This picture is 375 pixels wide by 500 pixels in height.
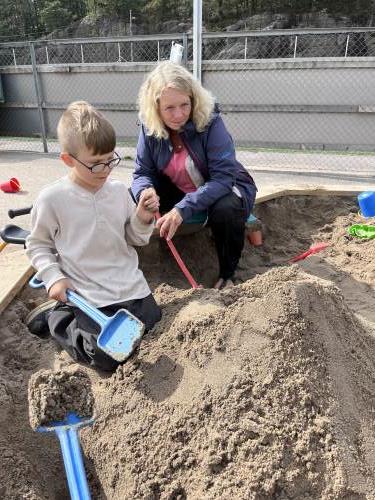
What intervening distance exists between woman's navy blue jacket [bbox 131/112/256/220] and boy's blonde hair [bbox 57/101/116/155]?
0.64 m

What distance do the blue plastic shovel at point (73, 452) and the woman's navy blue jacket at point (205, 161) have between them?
1.20 meters

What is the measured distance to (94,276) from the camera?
2.04 meters

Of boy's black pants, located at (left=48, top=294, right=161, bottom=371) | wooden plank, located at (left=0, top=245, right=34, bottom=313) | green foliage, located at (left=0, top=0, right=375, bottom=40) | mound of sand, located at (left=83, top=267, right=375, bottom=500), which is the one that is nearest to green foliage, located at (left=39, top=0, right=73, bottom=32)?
green foliage, located at (left=0, top=0, right=375, bottom=40)

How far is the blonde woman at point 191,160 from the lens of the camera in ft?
7.93

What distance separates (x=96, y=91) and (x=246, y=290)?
10312 mm

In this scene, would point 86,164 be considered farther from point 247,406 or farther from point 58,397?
point 247,406

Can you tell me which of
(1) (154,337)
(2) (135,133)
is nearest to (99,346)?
(1) (154,337)

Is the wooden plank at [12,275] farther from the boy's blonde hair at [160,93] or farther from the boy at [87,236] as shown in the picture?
the boy's blonde hair at [160,93]

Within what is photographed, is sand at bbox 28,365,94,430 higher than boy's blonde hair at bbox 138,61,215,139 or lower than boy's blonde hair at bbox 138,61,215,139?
lower

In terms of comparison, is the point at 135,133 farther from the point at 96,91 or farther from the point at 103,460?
the point at 103,460

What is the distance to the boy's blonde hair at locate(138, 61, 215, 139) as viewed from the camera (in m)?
2.40

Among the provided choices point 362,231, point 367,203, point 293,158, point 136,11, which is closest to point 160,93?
point 362,231

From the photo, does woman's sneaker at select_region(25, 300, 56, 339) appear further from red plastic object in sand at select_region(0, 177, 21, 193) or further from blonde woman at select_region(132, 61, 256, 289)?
red plastic object in sand at select_region(0, 177, 21, 193)

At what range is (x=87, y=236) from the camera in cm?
202
